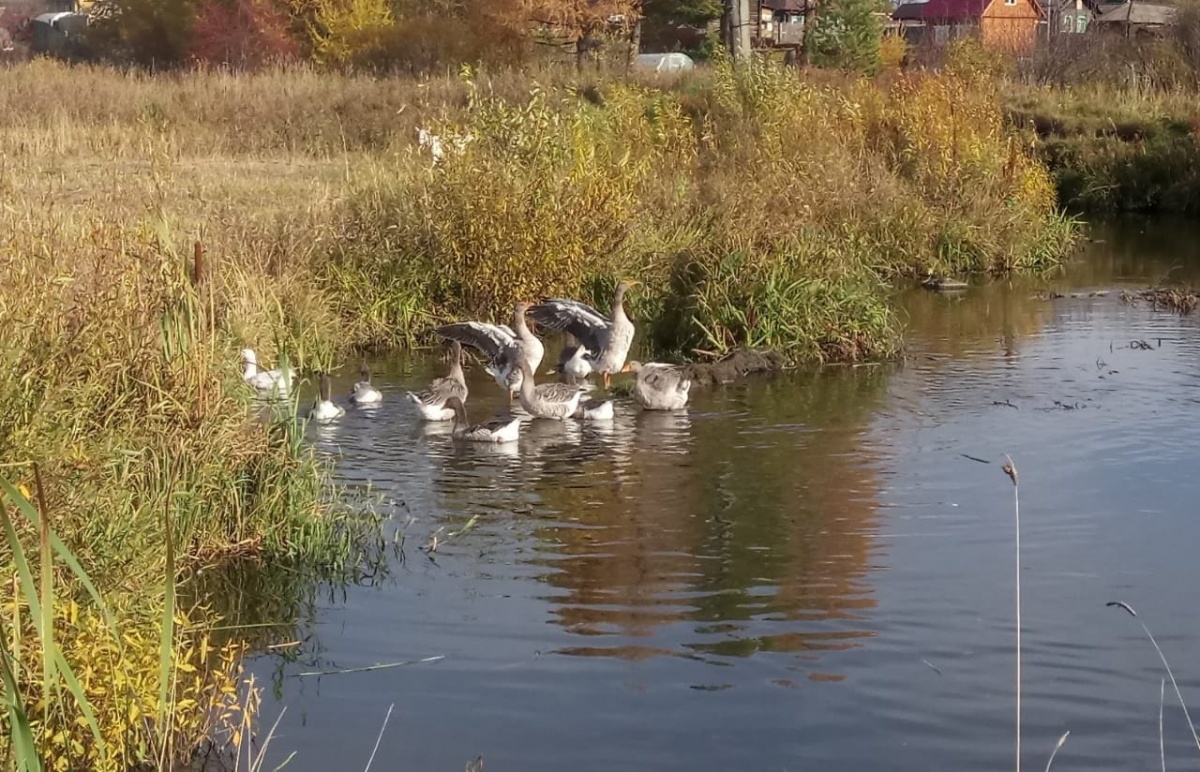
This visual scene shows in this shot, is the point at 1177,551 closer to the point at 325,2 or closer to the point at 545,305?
the point at 545,305

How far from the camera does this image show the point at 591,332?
14.0 metres

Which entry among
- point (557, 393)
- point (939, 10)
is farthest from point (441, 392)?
point (939, 10)

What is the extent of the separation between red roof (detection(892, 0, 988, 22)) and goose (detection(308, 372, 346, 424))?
51.4 metres

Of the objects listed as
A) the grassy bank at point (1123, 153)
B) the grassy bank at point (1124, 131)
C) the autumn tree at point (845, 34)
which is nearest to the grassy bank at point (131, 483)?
the grassy bank at point (1124, 131)

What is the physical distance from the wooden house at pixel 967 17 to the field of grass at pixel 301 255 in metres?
25.1

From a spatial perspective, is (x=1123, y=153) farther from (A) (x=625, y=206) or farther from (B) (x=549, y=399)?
(B) (x=549, y=399)

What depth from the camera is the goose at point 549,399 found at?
40.3ft

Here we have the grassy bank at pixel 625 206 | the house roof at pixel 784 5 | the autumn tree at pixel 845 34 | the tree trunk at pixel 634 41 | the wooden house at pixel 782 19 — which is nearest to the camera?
the grassy bank at pixel 625 206

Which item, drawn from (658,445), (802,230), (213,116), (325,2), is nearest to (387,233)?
(802,230)

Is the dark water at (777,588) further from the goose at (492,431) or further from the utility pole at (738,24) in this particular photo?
the utility pole at (738,24)

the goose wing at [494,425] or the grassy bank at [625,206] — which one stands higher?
the grassy bank at [625,206]

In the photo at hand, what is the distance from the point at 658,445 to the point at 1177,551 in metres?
3.77

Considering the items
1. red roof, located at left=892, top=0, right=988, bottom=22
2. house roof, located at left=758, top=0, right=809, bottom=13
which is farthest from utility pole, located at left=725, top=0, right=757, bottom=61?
house roof, located at left=758, top=0, right=809, bottom=13

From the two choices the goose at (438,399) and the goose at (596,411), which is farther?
the goose at (596,411)
